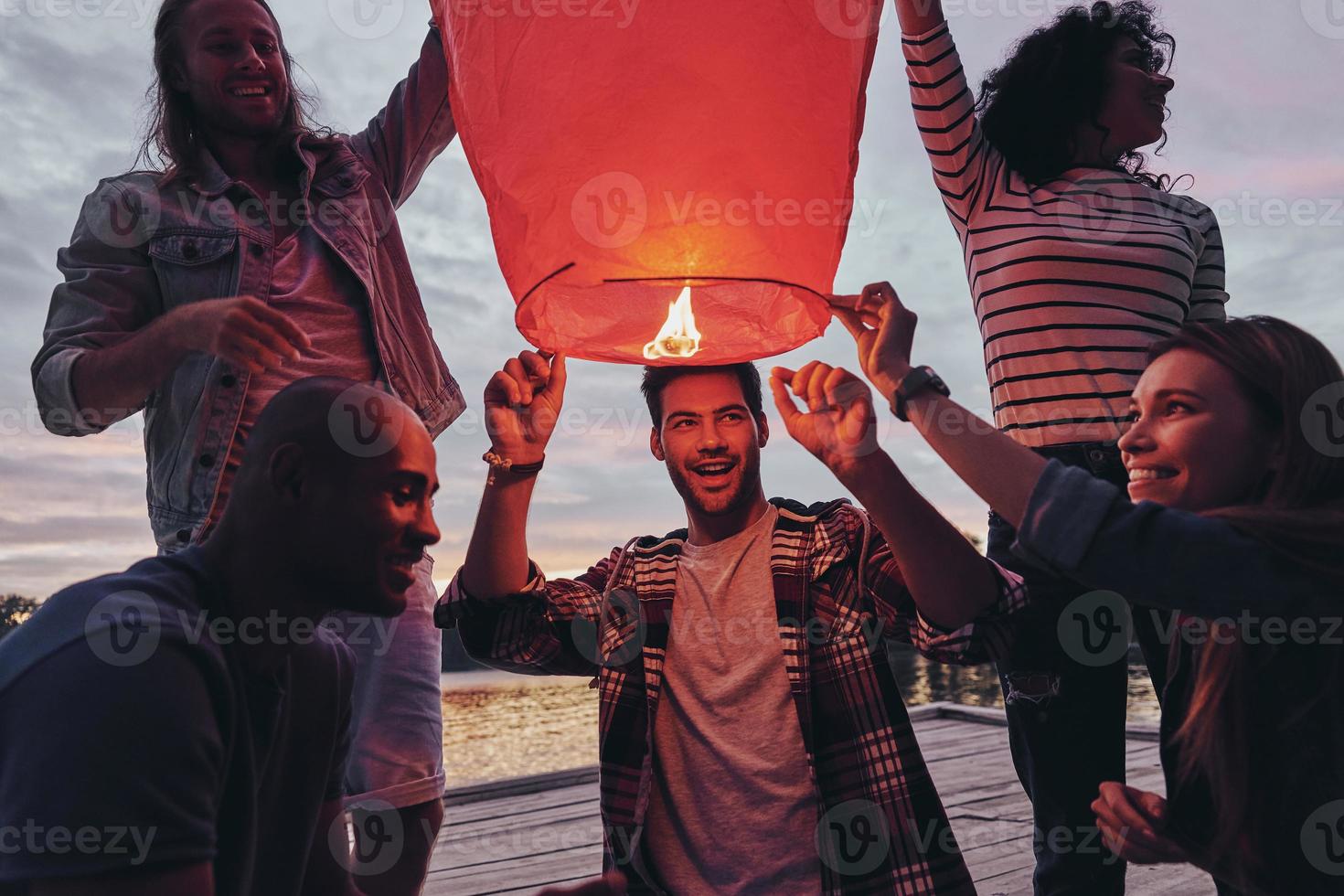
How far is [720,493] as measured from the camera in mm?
1893

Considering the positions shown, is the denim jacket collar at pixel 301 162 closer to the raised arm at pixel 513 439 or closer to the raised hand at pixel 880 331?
the raised arm at pixel 513 439

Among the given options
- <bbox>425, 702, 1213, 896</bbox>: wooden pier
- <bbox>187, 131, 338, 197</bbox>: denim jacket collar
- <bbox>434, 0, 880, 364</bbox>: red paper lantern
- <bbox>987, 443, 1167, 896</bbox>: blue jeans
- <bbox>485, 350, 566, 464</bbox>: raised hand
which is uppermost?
<bbox>187, 131, 338, 197</bbox>: denim jacket collar

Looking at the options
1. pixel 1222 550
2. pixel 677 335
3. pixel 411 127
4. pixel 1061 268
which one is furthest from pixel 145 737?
pixel 1061 268

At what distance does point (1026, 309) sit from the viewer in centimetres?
187

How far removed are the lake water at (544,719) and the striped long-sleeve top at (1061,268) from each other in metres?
1.76

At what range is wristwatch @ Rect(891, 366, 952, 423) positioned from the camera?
1.36m

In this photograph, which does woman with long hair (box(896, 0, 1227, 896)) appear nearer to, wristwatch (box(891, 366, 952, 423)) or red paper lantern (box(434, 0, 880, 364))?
wristwatch (box(891, 366, 952, 423))

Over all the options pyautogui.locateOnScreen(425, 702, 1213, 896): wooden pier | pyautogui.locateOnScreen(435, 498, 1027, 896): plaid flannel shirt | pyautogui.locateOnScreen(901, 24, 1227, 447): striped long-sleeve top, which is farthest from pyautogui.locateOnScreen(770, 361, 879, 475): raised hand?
pyautogui.locateOnScreen(425, 702, 1213, 896): wooden pier

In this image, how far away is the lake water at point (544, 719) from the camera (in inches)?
206

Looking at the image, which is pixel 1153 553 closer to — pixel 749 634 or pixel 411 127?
pixel 749 634

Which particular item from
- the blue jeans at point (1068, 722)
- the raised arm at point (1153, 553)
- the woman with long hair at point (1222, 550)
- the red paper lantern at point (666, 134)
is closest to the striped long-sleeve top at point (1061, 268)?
the blue jeans at point (1068, 722)

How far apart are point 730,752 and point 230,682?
2.91ft

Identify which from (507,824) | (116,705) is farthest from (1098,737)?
(507,824)

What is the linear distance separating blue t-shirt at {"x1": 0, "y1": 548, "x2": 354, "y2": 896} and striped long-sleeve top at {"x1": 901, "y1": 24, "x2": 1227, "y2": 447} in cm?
→ 128
